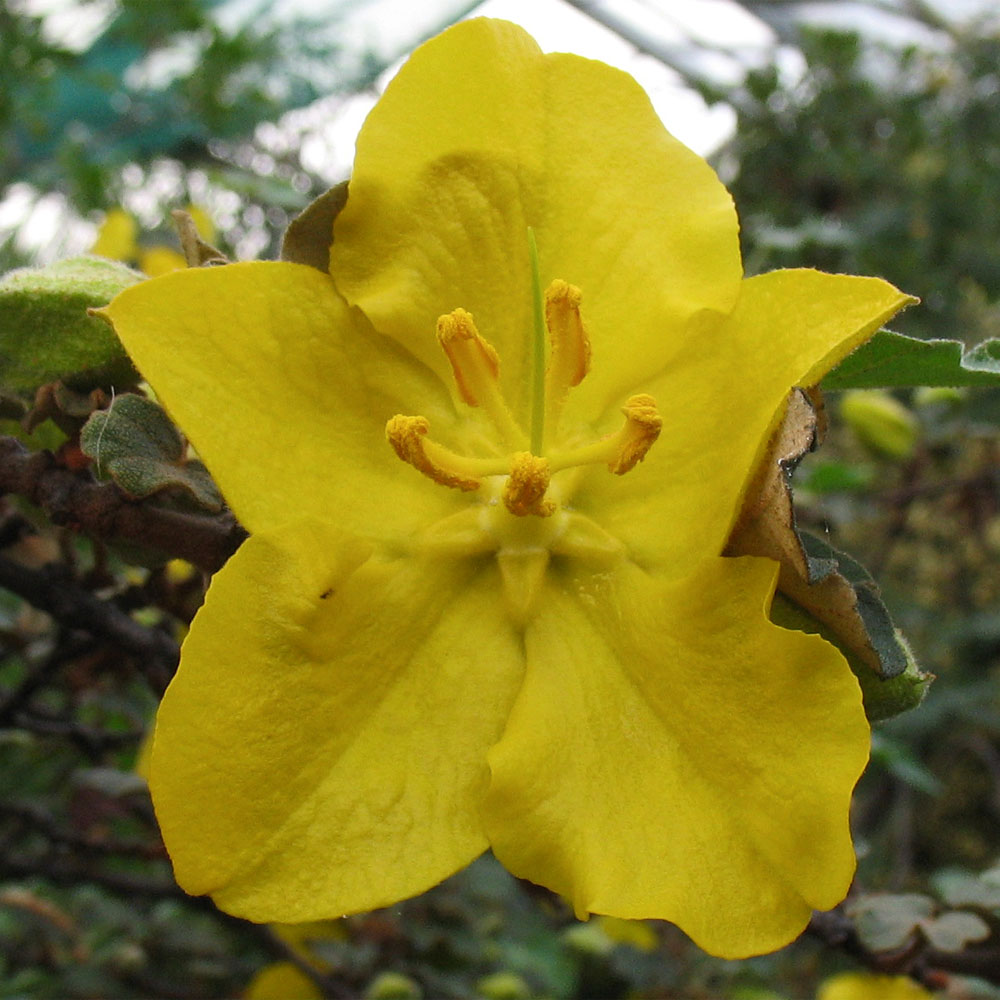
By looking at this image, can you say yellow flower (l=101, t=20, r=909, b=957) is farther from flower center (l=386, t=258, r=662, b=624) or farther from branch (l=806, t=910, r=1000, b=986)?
Answer: branch (l=806, t=910, r=1000, b=986)

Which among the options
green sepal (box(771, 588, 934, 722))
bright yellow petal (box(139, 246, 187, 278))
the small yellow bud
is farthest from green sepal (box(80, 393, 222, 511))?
the small yellow bud

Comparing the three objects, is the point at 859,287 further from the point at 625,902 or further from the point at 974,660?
the point at 974,660

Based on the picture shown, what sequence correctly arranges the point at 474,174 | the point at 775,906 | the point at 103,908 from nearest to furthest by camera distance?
1. the point at 775,906
2. the point at 474,174
3. the point at 103,908

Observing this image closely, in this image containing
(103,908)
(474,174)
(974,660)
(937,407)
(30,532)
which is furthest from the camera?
(974,660)

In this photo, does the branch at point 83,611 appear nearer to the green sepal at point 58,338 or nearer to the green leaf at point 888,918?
the green sepal at point 58,338

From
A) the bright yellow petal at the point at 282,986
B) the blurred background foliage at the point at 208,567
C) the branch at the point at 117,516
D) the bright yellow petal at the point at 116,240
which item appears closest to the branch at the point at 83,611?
the blurred background foliage at the point at 208,567

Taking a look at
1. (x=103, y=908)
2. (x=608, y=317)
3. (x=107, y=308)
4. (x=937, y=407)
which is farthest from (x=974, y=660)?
(x=107, y=308)
